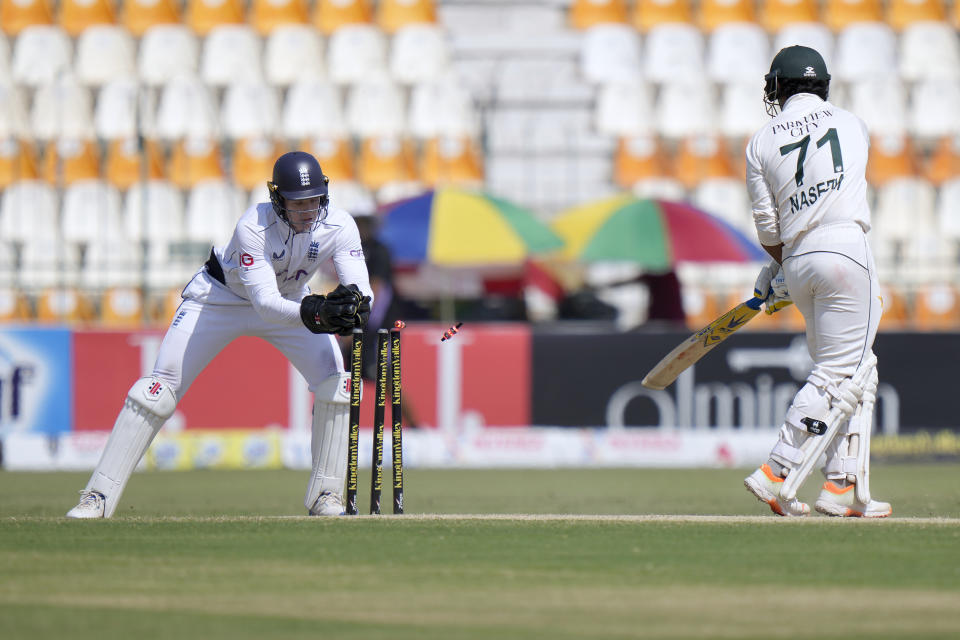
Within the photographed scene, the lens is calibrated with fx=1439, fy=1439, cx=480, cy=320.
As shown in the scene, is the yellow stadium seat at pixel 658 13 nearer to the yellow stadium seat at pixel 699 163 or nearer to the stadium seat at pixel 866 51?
the stadium seat at pixel 866 51

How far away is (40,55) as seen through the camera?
16.5 metres

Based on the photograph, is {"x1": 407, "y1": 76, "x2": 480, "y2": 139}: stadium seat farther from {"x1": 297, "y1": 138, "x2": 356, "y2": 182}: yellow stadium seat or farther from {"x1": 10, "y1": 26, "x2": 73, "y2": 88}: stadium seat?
{"x1": 10, "y1": 26, "x2": 73, "y2": 88}: stadium seat

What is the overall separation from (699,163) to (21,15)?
8127 millimetres


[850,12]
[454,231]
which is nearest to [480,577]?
[454,231]

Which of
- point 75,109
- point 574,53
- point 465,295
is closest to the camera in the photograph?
point 465,295

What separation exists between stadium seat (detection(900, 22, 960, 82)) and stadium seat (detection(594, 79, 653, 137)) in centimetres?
317

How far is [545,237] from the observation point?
43.6 ft

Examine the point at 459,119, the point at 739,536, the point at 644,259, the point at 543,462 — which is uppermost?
the point at 459,119

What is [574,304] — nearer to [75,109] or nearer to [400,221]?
[400,221]

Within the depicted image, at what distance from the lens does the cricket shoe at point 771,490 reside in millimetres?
5992

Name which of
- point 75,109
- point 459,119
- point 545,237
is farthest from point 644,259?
Result: point 75,109

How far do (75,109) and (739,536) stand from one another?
1236cm

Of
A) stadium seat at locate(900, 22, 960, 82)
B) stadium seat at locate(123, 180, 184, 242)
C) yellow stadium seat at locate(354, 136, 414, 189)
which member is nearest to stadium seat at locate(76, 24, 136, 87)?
stadium seat at locate(123, 180, 184, 242)

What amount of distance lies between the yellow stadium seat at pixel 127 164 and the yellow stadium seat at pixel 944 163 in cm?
854
